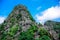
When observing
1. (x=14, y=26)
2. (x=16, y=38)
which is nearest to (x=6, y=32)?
(x=14, y=26)

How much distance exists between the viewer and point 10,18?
292 feet

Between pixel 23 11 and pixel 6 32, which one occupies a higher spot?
pixel 23 11

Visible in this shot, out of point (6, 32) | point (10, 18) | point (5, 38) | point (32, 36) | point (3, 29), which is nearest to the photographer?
point (32, 36)

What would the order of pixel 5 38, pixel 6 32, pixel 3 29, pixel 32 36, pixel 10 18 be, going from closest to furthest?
pixel 32 36
pixel 5 38
pixel 6 32
pixel 3 29
pixel 10 18

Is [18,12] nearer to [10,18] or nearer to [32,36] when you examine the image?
[10,18]

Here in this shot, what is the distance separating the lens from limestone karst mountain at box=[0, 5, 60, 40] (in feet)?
214

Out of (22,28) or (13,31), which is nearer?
(22,28)

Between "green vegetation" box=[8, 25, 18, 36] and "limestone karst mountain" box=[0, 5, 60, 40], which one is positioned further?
"green vegetation" box=[8, 25, 18, 36]

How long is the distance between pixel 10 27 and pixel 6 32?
456 centimetres

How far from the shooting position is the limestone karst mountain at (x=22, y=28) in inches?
2566

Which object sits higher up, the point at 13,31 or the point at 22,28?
the point at 22,28

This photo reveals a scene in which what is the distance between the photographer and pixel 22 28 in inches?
2827

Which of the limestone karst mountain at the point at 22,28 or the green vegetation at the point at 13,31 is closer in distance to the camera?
the limestone karst mountain at the point at 22,28

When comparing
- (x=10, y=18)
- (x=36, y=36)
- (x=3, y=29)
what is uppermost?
(x=10, y=18)
